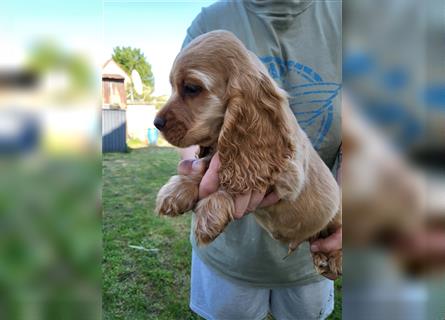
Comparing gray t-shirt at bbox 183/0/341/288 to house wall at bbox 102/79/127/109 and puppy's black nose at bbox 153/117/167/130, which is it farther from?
puppy's black nose at bbox 153/117/167/130

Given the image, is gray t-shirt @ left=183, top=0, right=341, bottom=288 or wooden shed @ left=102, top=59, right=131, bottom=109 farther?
gray t-shirt @ left=183, top=0, right=341, bottom=288

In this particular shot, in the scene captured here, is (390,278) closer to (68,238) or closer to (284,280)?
(68,238)

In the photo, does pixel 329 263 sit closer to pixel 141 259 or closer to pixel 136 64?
pixel 136 64

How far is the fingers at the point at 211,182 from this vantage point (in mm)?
920

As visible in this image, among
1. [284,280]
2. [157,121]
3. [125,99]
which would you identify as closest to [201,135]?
[157,121]

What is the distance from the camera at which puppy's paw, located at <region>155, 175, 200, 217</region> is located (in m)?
0.90

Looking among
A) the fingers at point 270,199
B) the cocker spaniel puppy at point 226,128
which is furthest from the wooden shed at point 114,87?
the fingers at point 270,199

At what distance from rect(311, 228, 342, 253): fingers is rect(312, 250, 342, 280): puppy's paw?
0.04ft

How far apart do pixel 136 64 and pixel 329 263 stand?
91cm

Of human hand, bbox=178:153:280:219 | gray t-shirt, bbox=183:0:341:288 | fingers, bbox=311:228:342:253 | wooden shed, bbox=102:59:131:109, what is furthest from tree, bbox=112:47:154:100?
fingers, bbox=311:228:342:253

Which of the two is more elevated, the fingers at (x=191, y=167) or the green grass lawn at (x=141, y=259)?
the fingers at (x=191, y=167)

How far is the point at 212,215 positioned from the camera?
85 centimetres

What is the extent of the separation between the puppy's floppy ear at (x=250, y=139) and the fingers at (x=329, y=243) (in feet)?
0.87

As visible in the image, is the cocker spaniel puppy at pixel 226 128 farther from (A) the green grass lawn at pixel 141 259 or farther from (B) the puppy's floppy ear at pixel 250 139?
(A) the green grass lawn at pixel 141 259
